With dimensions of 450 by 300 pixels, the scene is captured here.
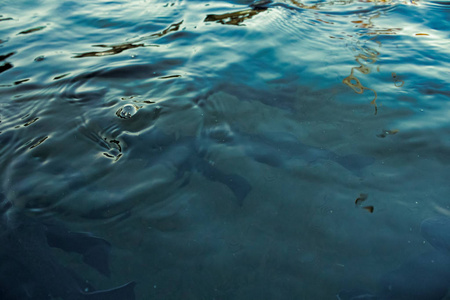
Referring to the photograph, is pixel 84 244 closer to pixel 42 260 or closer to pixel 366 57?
pixel 42 260

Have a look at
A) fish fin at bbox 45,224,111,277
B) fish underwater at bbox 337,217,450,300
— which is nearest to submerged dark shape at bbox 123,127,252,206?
fish fin at bbox 45,224,111,277

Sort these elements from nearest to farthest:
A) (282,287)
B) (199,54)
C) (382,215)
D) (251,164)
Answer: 1. (282,287)
2. (382,215)
3. (251,164)
4. (199,54)

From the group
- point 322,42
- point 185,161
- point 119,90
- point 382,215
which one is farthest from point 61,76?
point 382,215

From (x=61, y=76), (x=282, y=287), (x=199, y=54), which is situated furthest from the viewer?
(x=199, y=54)

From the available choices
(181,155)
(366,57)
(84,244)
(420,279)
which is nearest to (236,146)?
(181,155)

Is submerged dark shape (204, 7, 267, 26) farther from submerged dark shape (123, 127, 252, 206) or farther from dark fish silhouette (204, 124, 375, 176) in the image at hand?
submerged dark shape (123, 127, 252, 206)

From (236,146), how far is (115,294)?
1.45 meters

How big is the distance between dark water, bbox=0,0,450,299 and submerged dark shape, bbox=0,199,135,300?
66mm

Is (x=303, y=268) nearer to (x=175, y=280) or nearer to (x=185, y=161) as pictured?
(x=175, y=280)

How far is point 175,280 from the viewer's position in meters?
1.96

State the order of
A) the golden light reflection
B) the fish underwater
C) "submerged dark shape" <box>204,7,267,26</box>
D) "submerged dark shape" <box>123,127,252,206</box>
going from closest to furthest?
the fish underwater < "submerged dark shape" <box>123,127,252,206</box> < the golden light reflection < "submerged dark shape" <box>204,7,267,26</box>

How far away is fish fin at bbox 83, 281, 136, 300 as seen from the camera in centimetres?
187

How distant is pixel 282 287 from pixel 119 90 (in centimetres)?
253

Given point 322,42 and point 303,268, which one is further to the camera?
point 322,42
